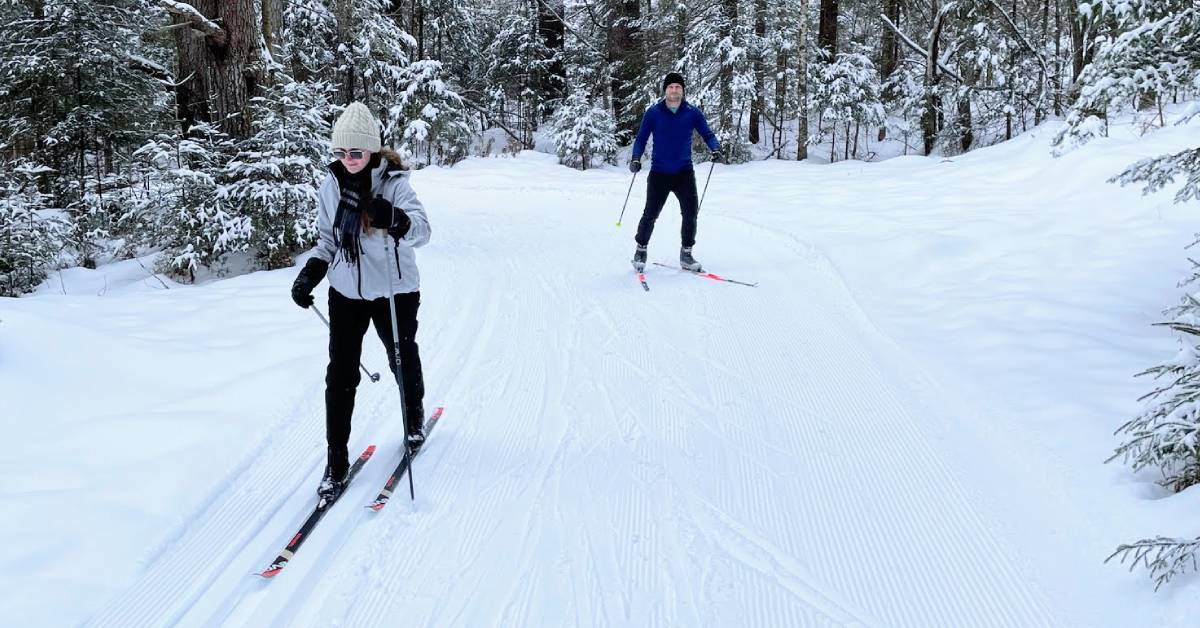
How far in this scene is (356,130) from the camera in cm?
331

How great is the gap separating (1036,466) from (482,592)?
2863 mm

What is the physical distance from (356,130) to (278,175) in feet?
17.0

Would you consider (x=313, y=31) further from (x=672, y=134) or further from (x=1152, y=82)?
(x=1152, y=82)

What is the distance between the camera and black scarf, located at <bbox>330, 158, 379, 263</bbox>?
11.3 ft

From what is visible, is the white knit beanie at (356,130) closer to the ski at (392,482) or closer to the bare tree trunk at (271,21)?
the ski at (392,482)

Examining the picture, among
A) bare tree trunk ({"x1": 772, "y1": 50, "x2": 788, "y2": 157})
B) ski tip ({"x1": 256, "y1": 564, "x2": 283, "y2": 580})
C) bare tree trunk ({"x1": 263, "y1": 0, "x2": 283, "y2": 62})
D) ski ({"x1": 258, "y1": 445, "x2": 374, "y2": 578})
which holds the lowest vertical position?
ski tip ({"x1": 256, "y1": 564, "x2": 283, "y2": 580})

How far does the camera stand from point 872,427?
4242mm

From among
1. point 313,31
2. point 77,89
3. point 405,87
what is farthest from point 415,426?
point 313,31

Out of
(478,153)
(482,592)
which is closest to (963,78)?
(478,153)

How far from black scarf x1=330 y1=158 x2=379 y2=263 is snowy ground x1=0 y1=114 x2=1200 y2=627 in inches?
48.0

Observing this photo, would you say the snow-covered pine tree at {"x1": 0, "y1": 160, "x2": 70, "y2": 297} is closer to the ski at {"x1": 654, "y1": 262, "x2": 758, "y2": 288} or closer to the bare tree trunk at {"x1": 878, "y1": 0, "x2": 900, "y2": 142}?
the ski at {"x1": 654, "y1": 262, "x2": 758, "y2": 288}

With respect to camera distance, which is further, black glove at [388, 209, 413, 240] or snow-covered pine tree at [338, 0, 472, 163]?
snow-covered pine tree at [338, 0, 472, 163]

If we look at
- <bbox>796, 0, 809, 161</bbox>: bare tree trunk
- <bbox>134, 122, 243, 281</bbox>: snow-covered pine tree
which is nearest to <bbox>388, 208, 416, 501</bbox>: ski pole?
<bbox>134, 122, 243, 281</bbox>: snow-covered pine tree

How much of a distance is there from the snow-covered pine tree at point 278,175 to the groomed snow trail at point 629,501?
2.88 m
